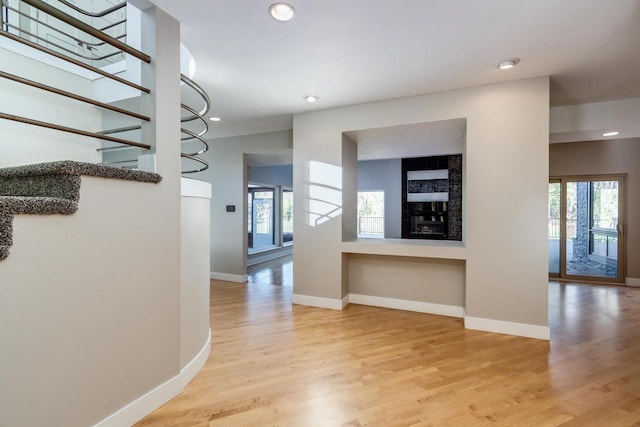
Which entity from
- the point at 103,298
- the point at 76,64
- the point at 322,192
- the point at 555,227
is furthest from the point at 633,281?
the point at 76,64

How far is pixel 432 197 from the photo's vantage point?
6.70m

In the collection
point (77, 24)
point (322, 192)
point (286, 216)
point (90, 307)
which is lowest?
point (90, 307)

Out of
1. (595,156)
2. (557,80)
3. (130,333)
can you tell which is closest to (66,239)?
(130,333)

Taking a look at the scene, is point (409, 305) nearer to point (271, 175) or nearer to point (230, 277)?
point (230, 277)

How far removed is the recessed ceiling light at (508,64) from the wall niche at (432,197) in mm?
3840

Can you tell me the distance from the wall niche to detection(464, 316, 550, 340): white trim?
11.1 ft

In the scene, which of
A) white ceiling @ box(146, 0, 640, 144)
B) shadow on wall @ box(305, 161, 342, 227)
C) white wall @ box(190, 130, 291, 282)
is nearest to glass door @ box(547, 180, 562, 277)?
white ceiling @ box(146, 0, 640, 144)

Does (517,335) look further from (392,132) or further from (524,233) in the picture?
(392,132)

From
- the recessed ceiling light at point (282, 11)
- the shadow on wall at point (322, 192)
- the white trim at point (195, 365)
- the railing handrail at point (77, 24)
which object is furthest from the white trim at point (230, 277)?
the recessed ceiling light at point (282, 11)

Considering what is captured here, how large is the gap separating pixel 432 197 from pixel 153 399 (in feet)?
20.4

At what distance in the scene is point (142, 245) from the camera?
1.76m

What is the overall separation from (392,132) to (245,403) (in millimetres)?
3310

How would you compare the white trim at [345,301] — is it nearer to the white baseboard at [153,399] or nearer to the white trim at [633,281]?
the white baseboard at [153,399]

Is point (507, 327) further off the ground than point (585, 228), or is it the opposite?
point (585, 228)
